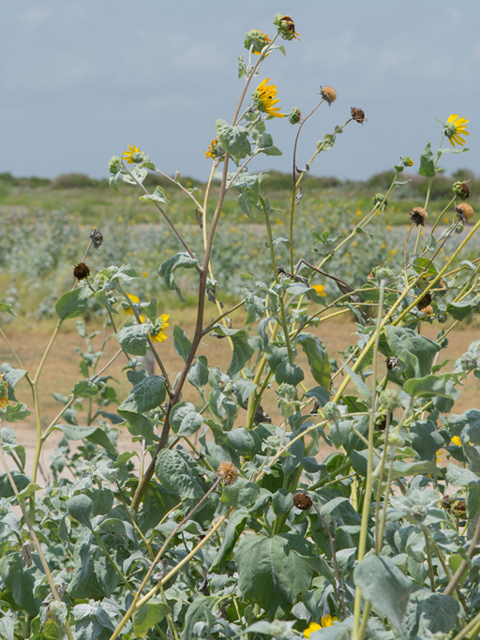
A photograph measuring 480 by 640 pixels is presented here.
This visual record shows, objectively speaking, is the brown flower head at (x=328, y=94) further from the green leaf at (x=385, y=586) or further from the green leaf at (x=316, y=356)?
the green leaf at (x=385, y=586)

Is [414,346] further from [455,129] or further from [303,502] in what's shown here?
[455,129]

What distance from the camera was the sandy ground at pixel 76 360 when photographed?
3811 millimetres

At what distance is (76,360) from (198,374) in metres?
4.70

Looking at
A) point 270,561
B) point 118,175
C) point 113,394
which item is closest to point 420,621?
point 270,561

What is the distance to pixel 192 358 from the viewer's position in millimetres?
1018


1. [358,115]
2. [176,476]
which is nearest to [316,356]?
[176,476]

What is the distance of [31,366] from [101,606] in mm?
4444

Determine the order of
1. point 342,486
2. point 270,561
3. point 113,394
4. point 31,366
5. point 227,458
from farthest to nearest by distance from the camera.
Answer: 1. point 31,366
2. point 113,394
3. point 342,486
4. point 227,458
5. point 270,561

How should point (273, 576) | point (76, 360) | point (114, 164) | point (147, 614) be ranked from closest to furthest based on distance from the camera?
point (147, 614) → point (273, 576) → point (114, 164) → point (76, 360)

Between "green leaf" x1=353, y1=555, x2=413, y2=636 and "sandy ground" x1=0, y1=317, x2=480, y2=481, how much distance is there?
8.66 feet

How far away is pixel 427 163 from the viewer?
1196 millimetres

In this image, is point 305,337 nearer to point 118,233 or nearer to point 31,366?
point 31,366

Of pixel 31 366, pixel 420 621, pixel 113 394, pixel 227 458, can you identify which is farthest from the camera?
pixel 31 366

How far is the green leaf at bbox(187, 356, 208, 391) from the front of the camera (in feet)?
3.27
